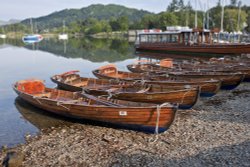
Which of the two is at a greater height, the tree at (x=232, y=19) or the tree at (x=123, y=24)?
the tree at (x=123, y=24)

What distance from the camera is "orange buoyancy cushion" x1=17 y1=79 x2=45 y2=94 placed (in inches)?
640

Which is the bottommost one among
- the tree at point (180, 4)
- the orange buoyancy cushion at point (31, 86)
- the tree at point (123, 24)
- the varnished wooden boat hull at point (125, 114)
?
the varnished wooden boat hull at point (125, 114)

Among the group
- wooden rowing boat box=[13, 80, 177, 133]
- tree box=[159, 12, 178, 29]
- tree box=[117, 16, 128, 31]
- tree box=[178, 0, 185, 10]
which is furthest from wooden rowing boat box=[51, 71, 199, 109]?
tree box=[117, 16, 128, 31]

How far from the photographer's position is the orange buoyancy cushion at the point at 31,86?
16266mm

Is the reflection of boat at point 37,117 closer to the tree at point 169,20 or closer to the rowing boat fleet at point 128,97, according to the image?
the rowing boat fleet at point 128,97

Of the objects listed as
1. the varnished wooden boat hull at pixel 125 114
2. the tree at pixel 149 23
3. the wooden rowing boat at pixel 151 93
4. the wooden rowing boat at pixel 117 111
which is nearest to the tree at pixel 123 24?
the tree at pixel 149 23

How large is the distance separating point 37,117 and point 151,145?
6853 mm

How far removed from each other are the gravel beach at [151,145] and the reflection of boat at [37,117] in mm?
869

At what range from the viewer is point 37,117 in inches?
564

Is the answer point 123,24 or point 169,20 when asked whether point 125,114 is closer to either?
point 169,20

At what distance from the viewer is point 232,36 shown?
59.3m

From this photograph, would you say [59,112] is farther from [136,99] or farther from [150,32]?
[150,32]

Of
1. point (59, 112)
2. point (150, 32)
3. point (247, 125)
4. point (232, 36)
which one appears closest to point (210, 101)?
point (247, 125)

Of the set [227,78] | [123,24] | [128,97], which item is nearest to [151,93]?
[128,97]
